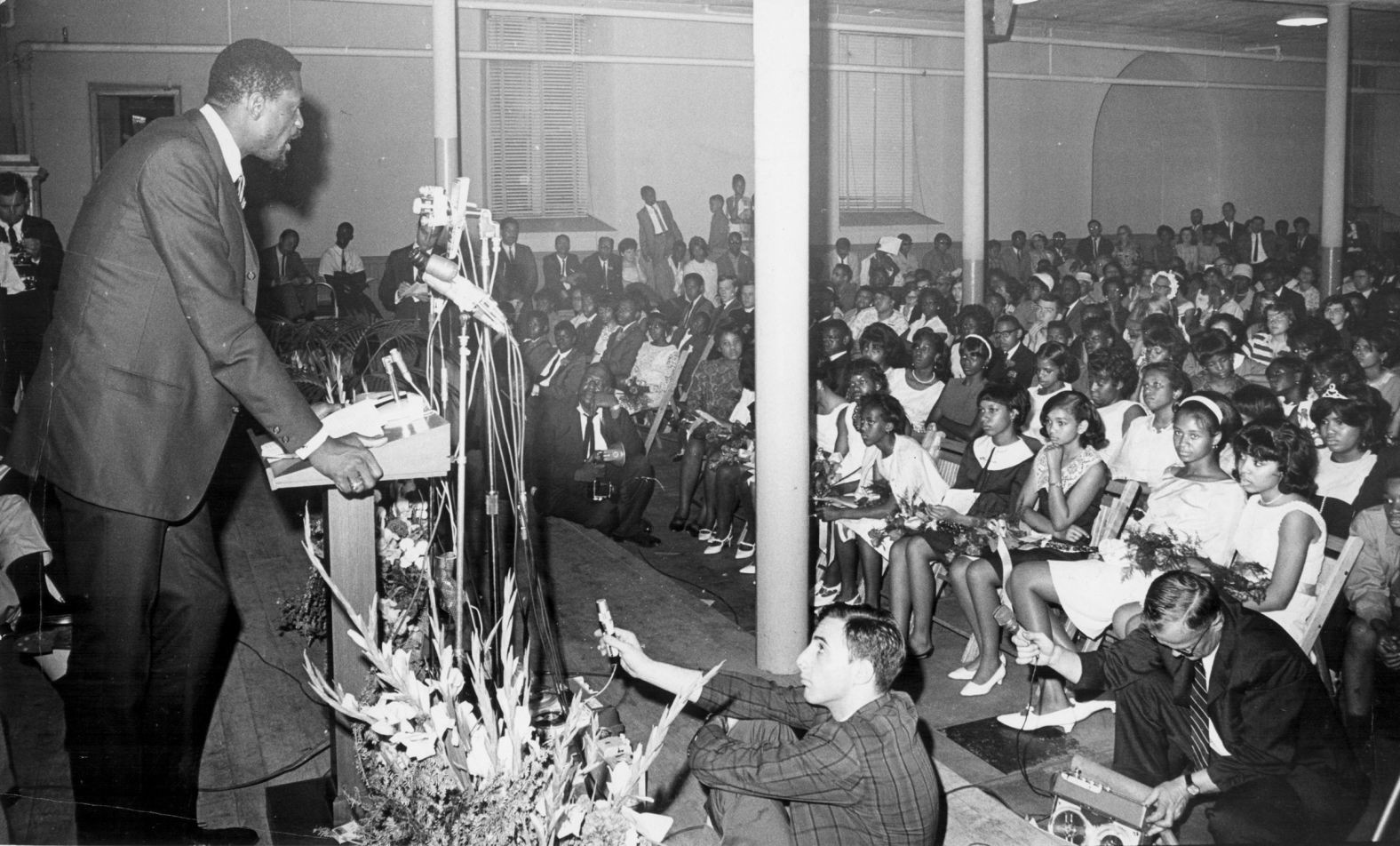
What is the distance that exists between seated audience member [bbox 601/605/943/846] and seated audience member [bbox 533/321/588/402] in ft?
15.4

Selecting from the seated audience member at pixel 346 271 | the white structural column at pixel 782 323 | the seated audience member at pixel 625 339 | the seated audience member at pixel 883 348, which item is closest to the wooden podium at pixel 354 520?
the white structural column at pixel 782 323

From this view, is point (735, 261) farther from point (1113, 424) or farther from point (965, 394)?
point (1113, 424)

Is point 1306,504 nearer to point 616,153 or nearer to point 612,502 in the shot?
point 612,502

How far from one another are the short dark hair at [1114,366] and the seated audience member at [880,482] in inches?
35.0

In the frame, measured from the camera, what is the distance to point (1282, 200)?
65.8 feet

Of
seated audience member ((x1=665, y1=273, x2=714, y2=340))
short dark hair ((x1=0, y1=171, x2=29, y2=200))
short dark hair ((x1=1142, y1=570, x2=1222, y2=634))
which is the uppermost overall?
short dark hair ((x1=0, y1=171, x2=29, y2=200))

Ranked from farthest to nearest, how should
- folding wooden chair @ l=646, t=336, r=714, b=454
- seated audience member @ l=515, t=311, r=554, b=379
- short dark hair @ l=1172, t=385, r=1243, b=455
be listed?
seated audience member @ l=515, t=311, r=554, b=379
folding wooden chair @ l=646, t=336, r=714, b=454
short dark hair @ l=1172, t=385, r=1243, b=455

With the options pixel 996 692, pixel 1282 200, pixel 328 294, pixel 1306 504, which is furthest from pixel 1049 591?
pixel 1282 200

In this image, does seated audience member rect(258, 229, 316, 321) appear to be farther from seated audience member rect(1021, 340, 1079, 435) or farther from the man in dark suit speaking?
the man in dark suit speaking

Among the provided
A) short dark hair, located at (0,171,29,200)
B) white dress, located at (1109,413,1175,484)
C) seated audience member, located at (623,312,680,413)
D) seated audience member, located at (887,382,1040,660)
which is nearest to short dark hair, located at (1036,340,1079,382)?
white dress, located at (1109,413,1175,484)

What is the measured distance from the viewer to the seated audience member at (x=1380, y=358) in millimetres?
6195

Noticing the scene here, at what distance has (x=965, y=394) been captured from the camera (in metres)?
6.84

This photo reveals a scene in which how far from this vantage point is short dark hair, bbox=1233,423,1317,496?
3.84 metres

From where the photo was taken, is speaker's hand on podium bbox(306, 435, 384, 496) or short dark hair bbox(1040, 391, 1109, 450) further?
short dark hair bbox(1040, 391, 1109, 450)
